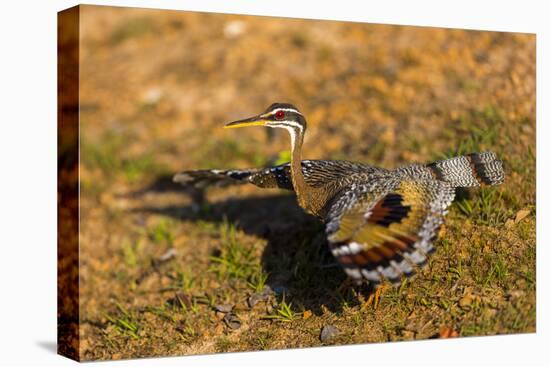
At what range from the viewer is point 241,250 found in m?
10.1

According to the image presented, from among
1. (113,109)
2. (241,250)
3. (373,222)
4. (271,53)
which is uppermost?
(271,53)

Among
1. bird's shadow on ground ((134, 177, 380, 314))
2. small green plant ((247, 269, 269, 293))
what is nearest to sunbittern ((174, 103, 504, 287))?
bird's shadow on ground ((134, 177, 380, 314))

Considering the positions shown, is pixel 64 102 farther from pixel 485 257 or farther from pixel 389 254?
pixel 485 257

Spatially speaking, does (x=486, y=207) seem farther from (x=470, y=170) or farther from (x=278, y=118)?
(x=278, y=118)

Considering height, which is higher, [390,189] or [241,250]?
[390,189]

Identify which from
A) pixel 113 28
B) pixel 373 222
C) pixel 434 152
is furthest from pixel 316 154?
pixel 113 28

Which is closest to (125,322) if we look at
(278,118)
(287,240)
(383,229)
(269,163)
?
(287,240)

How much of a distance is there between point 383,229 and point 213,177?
3.42m

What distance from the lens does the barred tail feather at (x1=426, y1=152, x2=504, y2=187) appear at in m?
8.51

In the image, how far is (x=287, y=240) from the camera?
10180 mm

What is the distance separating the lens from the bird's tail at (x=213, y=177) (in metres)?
9.31

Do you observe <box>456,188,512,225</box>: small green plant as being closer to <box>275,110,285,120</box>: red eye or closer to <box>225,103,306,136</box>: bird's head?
<box>225,103,306,136</box>: bird's head

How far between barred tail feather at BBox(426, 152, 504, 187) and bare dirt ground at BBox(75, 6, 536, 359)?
0.38 m

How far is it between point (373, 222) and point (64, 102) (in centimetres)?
336
